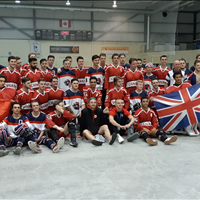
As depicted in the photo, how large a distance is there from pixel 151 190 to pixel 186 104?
108 inches

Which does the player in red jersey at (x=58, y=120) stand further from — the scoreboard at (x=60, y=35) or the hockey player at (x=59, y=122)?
the scoreboard at (x=60, y=35)

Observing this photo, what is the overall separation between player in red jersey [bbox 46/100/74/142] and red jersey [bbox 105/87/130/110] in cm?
110

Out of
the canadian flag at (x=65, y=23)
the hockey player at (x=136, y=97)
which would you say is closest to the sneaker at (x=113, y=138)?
the hockey player at (x=136, y=97)

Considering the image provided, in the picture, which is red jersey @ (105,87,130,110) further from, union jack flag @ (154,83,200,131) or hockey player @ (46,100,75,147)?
hockey player @ (46,100,75,147)

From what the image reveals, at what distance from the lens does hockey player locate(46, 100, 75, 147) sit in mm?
4375

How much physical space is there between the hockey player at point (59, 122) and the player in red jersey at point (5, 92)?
883mm

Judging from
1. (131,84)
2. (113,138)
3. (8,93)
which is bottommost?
(113,138)

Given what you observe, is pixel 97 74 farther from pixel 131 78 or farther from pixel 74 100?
pixel 74 100

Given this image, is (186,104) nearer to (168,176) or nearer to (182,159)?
(182,159)

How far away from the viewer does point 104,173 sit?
3.01 metres

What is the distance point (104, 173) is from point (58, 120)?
6.52 ft

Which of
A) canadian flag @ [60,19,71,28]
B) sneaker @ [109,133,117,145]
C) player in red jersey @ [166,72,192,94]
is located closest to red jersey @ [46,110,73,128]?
sneaker @ [109,133,117,145]

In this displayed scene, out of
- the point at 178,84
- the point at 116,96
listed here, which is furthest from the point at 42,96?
the point at 178,84

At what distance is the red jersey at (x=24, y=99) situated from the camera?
15.5 feet
